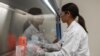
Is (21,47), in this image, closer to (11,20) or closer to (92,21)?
(11,20)

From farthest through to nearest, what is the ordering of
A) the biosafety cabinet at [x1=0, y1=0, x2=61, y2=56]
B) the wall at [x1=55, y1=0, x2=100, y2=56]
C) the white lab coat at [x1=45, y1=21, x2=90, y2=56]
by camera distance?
the wall at [x1=55, y1=0, x2=100, y2=56], the white lab coat at [x1=45, y1=21, x2=90, y2=56], the biosafety cabinet at [x1=0, y1=0, x2=61, y2=56]

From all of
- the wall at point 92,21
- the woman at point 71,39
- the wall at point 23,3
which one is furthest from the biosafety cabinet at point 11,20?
the wall at point 92,21

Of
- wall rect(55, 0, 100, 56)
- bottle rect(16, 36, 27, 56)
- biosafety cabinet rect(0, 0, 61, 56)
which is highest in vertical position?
biosafety cabinet rect(0, 0, 61, 56)

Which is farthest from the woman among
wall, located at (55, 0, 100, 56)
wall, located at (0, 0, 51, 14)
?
wall, located at (55, 0, 100, 56)

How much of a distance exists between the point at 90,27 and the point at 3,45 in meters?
3.42

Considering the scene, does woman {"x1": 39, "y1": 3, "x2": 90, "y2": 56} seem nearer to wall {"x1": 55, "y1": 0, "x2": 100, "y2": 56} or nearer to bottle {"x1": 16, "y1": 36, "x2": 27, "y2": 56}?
bottle {"x1": 16, "y1": 36, "x2": 27, "y2": 56}

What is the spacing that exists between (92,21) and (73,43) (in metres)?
2.77

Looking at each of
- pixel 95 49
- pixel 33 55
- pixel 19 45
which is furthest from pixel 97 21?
pixel 19 45

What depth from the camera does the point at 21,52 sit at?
120 centimetres

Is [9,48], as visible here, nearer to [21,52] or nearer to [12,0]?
[21,52]

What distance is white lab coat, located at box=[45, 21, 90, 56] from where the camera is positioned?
62.7 inches

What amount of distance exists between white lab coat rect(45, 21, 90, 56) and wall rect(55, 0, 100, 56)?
2.55 metres

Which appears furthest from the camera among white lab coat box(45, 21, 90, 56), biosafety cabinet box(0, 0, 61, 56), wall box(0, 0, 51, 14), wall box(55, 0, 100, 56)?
wall box(55, 0, 100, 56)

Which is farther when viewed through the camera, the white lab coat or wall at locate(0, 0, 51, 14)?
the white lab coat
